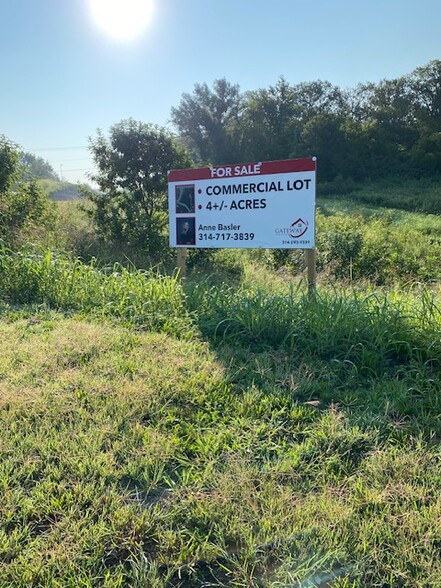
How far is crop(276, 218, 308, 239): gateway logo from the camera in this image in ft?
14.1

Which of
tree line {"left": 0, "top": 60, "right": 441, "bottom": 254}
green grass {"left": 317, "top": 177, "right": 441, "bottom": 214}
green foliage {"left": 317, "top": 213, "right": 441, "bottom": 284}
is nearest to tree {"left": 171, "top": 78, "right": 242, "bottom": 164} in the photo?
tree line {"left": 0, "top": 60, "right": 441, "bottom": 254}

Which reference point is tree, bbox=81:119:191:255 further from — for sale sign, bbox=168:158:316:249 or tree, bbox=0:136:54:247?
for sale sign, bbox=168:158:316:249

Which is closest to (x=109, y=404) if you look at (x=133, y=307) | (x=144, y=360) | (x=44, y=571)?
(x=144, y=360)

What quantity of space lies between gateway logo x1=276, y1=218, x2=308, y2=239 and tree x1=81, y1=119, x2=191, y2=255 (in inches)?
186

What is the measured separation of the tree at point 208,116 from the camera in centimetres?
4709

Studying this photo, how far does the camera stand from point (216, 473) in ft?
6.26

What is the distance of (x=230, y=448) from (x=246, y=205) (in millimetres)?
3092

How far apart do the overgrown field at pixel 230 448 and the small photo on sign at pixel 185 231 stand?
1504 millimetres

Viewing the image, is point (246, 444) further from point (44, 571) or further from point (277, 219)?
point (277, 219)

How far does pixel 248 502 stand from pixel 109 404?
1.05 meters

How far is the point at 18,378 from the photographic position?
275 centimetres

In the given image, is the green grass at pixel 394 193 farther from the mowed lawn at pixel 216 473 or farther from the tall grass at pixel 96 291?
the mowed lawn at pixel 216 473

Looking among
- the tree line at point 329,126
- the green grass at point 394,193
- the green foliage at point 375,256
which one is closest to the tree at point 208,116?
the tree line at point 329,126

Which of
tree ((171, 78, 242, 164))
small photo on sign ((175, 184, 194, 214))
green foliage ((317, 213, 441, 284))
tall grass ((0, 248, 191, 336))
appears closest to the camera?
tall grass ((0, 248, 191, 336))
